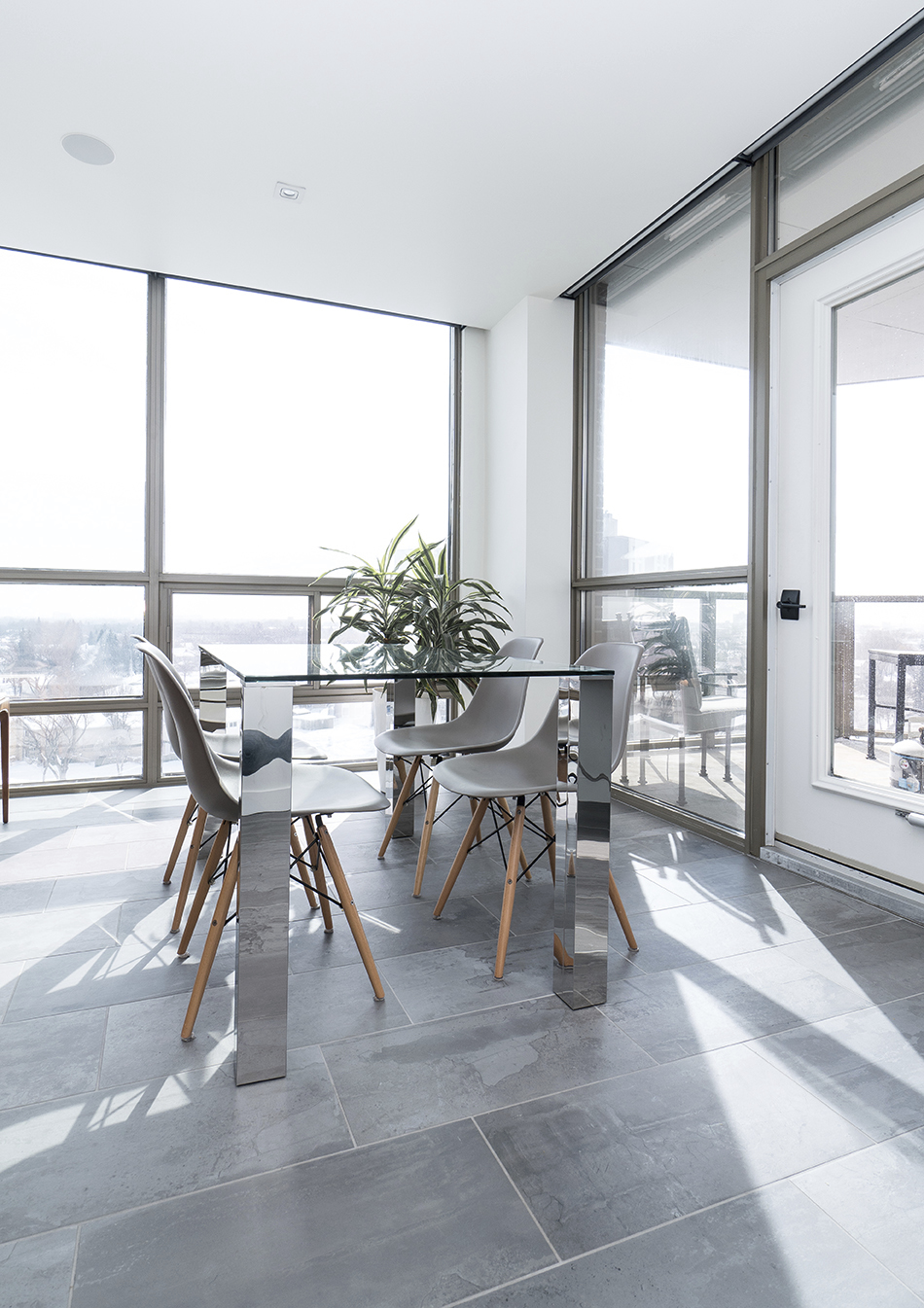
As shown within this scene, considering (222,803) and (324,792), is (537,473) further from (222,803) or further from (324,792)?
(222,803)

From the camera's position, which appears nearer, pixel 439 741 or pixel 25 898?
pixel 25 898

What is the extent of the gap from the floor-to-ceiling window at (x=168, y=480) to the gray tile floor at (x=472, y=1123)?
2.02 metres

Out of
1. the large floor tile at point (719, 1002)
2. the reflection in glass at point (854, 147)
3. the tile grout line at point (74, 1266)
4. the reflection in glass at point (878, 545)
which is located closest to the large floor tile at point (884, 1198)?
the large floor tile at point (719, 1002)

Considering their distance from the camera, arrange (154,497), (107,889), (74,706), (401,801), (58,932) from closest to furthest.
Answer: (58,932) → (107,889) → (401,801) → (74,706) → (154,497)

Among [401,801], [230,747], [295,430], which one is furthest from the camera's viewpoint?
[295,430]

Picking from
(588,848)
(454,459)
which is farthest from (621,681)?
(454,459)

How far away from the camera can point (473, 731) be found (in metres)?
2.99

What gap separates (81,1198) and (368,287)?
14.1 feet

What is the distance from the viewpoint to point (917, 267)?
2424mm

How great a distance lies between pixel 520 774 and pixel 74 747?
9.87 feet

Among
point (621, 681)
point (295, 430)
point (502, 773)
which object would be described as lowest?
point (502, 773)

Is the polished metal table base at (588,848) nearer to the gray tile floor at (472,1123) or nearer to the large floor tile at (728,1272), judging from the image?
the gray tile floor at (472,1123)

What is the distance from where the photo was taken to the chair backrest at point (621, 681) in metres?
2.15

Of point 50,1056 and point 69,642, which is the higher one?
point 69,642
